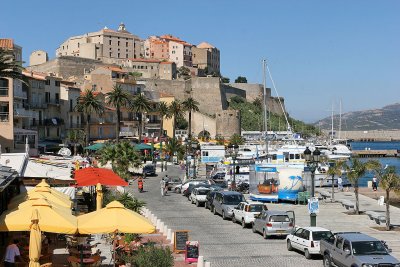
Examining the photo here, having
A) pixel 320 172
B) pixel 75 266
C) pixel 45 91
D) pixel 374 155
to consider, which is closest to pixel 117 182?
pixel 75 266

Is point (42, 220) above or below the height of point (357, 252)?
above

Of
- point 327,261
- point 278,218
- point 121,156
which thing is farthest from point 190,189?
point 327,261

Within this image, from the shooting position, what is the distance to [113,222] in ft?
58.8

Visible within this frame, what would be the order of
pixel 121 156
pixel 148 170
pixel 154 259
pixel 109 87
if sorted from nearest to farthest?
pixel 154 259, pixel 121 156, pixel 148 170, pixel 109 87

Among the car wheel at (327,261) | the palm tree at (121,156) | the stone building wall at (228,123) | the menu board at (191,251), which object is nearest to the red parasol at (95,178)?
the menu board at (191,251)

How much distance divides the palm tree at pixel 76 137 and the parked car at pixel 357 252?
61355 millimetres

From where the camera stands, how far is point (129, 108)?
350 feet

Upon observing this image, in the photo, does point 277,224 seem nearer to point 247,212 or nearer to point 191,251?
point 247,212

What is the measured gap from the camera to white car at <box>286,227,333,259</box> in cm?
2345

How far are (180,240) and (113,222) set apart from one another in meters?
6.39

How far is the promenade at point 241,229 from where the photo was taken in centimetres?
2342

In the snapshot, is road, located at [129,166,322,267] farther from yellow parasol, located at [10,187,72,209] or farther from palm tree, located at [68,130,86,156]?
palm tree, located at [68,130,86,156]

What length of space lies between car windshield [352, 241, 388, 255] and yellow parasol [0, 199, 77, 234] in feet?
29.5

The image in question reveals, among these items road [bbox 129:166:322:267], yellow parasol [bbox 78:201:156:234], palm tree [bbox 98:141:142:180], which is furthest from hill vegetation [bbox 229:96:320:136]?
yellow parasol [bbox 78:201:156:234]
